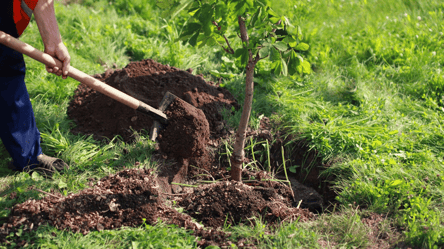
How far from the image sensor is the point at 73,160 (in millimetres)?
3064

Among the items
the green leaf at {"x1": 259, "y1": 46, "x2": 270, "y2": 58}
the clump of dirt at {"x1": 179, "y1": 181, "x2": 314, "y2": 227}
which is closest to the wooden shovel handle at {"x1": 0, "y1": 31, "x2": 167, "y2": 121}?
the clump of dirt at {"x1": 179, "y1": 181, "x2": 314, "y2": 227}

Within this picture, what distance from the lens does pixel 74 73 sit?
107 inches

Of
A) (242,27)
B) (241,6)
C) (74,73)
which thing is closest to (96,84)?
(74,73)

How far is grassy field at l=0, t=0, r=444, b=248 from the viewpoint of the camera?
246 cm

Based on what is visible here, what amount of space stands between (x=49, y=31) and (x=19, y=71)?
1.32 ft

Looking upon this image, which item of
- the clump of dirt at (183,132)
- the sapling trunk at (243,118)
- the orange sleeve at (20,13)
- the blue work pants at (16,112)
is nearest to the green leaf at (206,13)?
the sapling trunk at (243,118)

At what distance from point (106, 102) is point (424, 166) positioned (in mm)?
3142

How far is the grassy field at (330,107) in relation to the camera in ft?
8.08

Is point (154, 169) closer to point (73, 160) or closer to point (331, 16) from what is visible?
point (73, 160)

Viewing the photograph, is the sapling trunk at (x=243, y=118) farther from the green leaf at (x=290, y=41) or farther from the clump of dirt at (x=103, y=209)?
the clump of dirt at (x=103, y=209)

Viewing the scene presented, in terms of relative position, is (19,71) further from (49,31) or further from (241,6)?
(241,6)

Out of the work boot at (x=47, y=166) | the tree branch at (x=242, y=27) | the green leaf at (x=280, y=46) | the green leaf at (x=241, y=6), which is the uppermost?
the green leaf at (x=241, y=6)

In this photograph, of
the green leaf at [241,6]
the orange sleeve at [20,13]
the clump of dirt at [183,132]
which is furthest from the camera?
the clump of dirt at [183,132]

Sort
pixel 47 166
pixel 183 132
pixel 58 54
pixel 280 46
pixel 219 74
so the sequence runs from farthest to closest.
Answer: pixel 219 74 < pixel 183 132 < pixel 47 166 < pixel 58 54 < pixel 280 46
